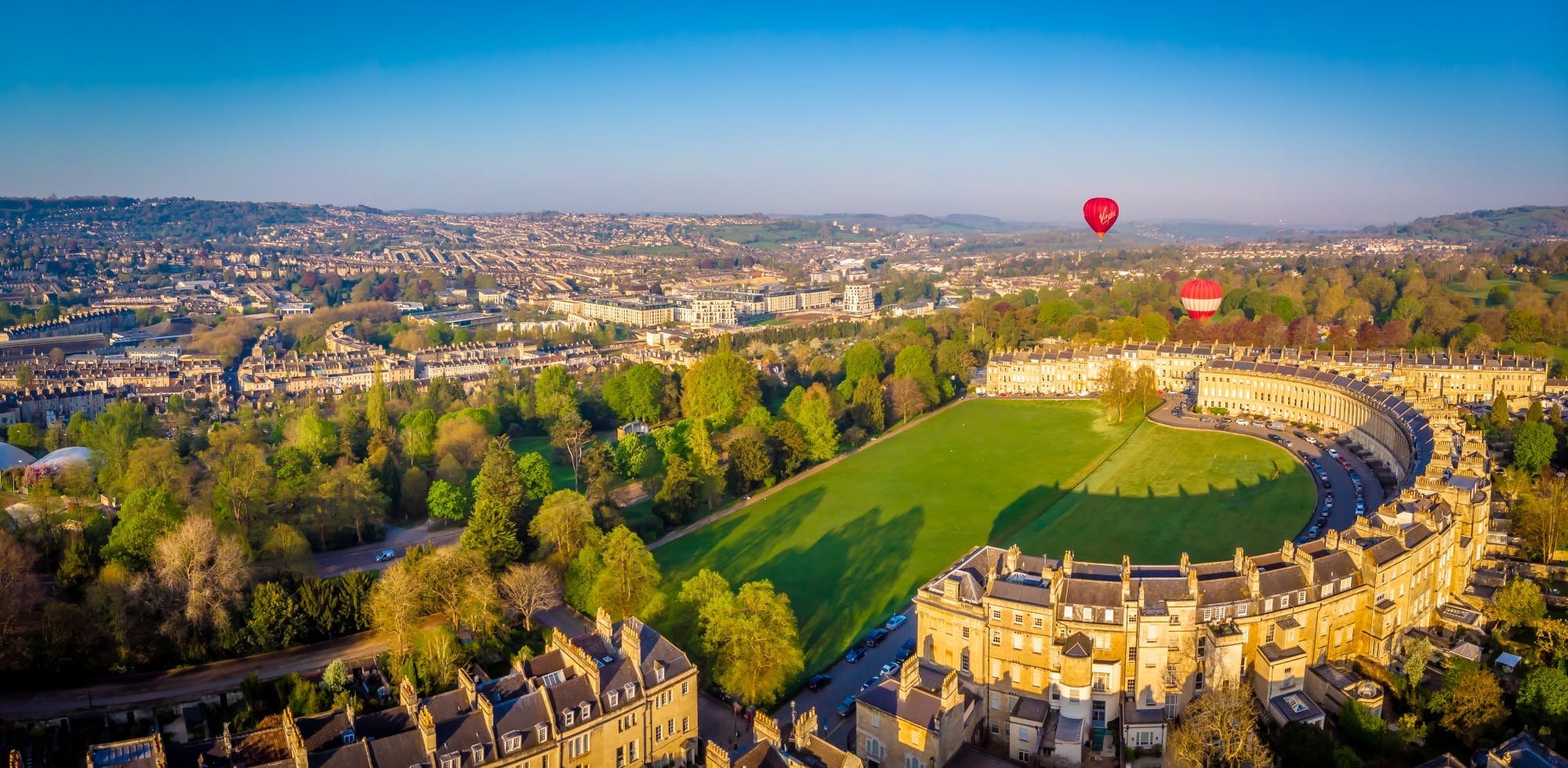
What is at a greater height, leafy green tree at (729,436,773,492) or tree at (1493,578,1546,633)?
tree at (1493,578,1546,633)

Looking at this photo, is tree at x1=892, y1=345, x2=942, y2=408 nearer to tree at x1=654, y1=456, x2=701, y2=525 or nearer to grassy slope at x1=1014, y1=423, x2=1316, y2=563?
grassy slope at x1=1014, y1=423, x2=1316, y2=563

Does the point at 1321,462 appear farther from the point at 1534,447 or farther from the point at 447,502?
the point at 447,502

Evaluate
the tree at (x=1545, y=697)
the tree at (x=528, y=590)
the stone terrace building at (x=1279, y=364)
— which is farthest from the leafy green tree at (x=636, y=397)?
the tree at (x=1545, y=697)

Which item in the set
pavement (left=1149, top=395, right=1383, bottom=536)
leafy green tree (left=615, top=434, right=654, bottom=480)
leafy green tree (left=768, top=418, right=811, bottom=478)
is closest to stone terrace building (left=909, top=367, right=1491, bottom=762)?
pavement (left=1149, top=395, right=1383, bottom=536)

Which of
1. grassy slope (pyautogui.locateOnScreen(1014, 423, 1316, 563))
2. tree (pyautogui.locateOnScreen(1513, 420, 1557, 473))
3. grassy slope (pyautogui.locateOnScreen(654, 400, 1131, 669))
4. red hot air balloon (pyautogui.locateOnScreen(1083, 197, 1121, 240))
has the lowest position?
grassy slope (pyautogui.locateOnScreen(654, 400, 1131, 669))

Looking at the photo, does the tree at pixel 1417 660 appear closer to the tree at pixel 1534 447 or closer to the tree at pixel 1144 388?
the tree at pixel 1534 447

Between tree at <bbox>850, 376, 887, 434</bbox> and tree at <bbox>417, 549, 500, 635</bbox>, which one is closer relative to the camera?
tree at <bbox>417, 549, 500, 635</bbox>

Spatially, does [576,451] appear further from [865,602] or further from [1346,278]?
[1346,278]
